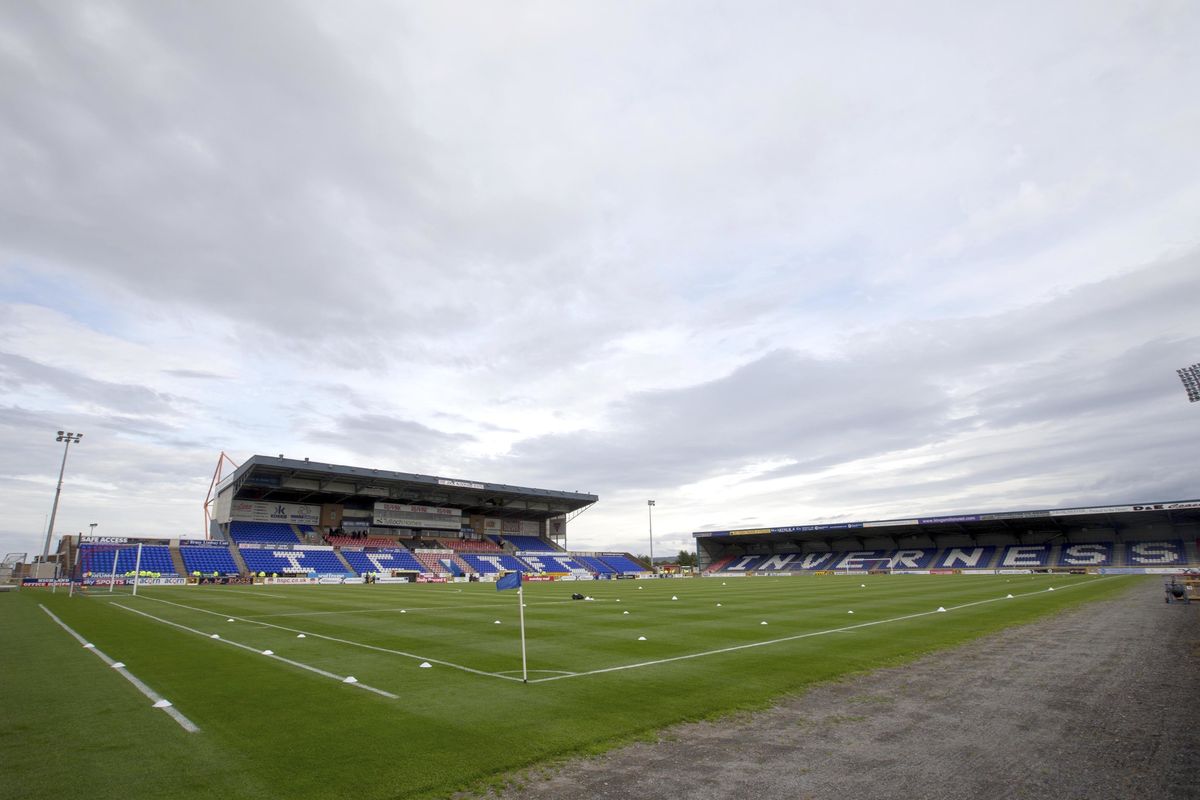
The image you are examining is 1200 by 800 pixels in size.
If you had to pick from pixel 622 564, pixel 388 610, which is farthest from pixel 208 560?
pixel 622 564

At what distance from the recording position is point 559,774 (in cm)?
657

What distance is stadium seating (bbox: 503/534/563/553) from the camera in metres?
92.5

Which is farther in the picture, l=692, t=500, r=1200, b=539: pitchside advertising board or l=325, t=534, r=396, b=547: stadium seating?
l=325, t=534, r=396, b=547: stadium seating

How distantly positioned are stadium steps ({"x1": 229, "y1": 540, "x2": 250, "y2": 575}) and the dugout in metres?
69.4

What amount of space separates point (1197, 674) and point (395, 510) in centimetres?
8208

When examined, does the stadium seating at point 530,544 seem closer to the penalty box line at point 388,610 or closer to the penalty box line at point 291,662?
the penalty box line at point 388,610

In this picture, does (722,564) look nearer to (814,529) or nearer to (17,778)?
(814,529)

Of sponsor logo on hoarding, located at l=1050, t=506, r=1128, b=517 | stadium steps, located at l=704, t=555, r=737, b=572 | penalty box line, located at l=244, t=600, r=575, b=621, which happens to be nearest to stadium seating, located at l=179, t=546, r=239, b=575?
penalty box line, located at l=244, t=600, r=575, b=621

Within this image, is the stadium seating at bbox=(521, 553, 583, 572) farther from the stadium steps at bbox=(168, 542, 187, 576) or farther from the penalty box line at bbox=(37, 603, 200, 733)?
the penalty box line at bbox=(37, 603, 200, 733)

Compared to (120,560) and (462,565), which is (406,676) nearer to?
(120,560)

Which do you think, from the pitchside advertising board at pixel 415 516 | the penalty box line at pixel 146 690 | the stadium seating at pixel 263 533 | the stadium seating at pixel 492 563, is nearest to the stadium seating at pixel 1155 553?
the stadium seating at pixel 492 563

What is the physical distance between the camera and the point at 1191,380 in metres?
35.1

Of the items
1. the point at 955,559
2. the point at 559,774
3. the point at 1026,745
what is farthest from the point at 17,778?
the point at 955,559

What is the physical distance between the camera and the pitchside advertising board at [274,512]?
7125 centimetres
